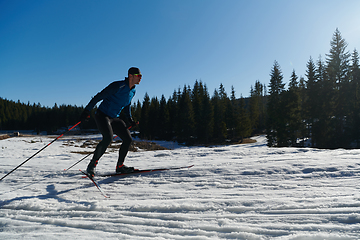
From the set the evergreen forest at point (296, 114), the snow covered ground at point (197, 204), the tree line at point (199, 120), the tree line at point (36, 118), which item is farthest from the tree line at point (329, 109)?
the tree line at point (36, 118)

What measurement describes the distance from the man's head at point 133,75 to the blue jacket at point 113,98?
8cm

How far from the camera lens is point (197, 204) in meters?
2.13

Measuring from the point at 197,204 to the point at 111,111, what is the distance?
233cm

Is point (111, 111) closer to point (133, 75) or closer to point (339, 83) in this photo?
point (133, 75)

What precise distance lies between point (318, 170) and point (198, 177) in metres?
1.99

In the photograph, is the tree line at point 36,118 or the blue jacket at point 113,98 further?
the tree line at point 36,118

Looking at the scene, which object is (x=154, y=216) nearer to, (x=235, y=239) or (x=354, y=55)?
(x=235, y=239)

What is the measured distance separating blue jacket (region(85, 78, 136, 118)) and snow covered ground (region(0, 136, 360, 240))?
130 centimetres

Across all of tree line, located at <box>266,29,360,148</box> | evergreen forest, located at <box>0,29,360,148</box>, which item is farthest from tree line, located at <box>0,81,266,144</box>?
tree line, located at <box>266,29,360,148</box>

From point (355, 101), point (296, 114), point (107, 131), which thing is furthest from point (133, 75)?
point (355, 101)

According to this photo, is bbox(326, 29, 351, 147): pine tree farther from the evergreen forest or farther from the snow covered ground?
the snow covered ground

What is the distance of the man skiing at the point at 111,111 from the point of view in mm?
3312

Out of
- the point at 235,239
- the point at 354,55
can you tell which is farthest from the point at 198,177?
the point at 354,55

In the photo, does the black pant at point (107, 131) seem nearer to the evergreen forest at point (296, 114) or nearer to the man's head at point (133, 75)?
the man's head at point (133, 75)
